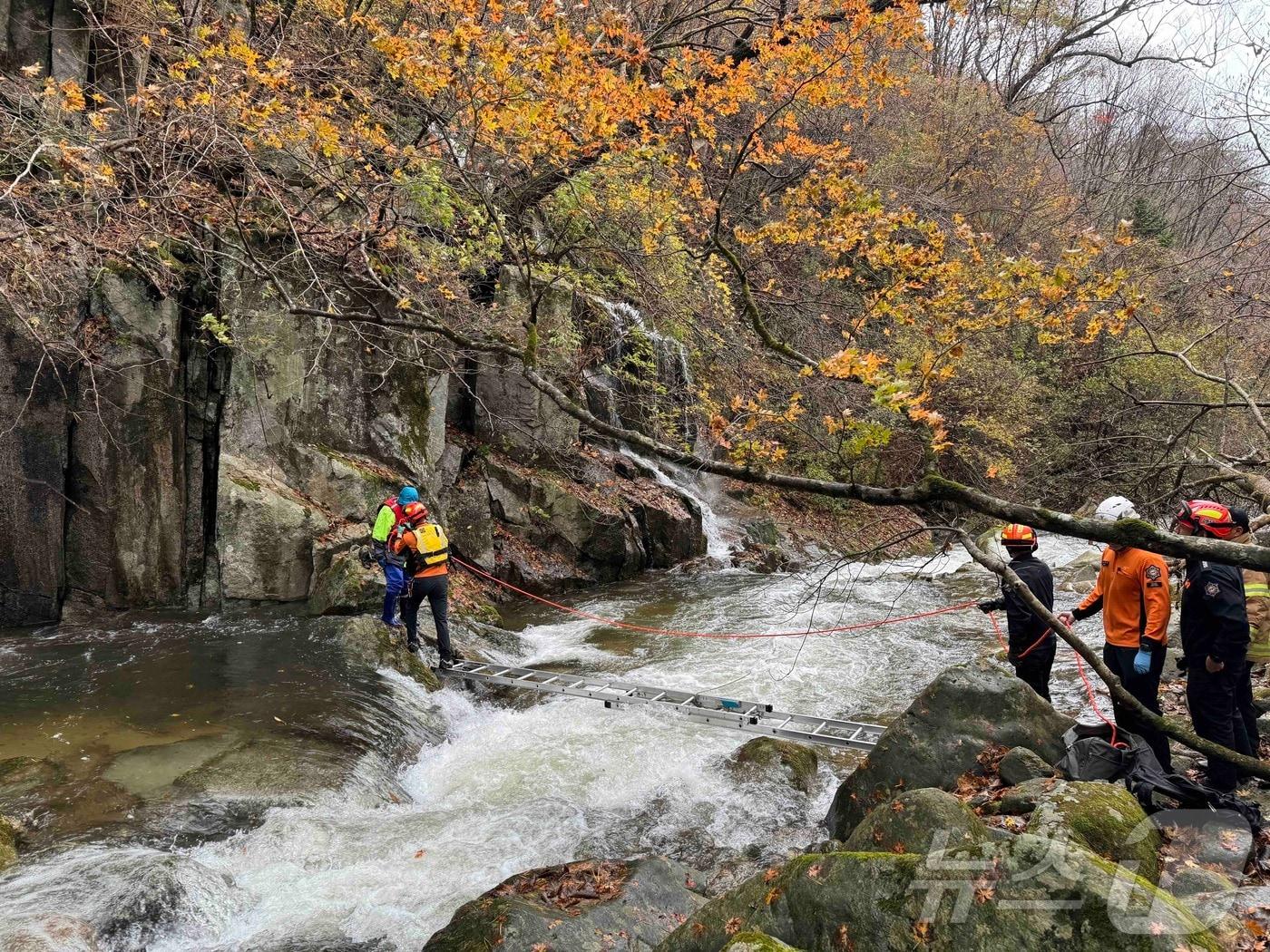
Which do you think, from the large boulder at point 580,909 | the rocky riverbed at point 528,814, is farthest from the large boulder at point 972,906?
the large boulder at point 580,909

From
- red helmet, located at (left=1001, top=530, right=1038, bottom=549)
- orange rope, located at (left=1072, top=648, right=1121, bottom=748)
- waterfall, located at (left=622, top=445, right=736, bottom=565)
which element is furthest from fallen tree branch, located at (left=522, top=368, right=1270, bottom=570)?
waterfall, located at (left=622, top=445, right=736, bottom=565)

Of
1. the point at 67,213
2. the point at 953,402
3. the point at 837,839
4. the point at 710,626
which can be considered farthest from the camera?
the point at 953,402

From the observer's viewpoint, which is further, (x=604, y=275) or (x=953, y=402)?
(x=953, y=402)

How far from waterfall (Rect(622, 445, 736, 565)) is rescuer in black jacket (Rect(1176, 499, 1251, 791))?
1071cm

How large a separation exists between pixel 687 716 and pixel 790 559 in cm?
935

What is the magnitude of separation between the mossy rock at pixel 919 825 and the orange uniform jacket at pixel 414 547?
5.46 m

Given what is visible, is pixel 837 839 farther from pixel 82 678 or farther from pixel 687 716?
pixel 82 678

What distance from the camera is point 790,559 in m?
16.1

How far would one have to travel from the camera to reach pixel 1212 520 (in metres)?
4.43

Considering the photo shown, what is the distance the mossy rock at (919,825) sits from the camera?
11.7 ft

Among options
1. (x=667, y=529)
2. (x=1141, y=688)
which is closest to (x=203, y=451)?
(x=667, y=529)

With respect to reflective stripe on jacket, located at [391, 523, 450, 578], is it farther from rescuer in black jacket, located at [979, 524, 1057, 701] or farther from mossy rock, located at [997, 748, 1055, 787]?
mossy rock, located at [997, 748, 1055, 787]

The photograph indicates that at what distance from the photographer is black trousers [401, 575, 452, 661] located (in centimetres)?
825

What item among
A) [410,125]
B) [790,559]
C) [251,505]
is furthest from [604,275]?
[251,505]
